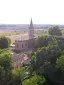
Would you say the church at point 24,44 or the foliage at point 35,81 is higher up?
the foliage at point 35,81

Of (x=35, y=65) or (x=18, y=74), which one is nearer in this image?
(x=18, y=74)

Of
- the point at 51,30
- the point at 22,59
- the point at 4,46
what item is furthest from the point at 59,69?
the point at 51,30

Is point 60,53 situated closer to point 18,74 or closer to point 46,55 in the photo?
point 46,55

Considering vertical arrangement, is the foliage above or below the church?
above

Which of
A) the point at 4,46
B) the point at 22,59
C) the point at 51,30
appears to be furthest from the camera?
the point at 51,30

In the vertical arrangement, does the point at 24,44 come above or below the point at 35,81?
below

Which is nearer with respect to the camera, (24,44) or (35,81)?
(35,81)

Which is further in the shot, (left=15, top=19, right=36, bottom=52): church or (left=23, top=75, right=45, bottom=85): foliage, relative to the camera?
(left=15, top=19, right=36, bottom=52): church

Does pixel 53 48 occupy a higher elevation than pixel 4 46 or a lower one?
higher

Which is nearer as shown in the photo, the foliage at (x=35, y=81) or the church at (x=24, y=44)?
the foliage at (x=35, y=81)

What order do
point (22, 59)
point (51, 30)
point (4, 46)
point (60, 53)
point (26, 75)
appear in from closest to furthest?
point (26, 75), point (60, 53), point (22, 59), point (4, 46), point (51, 30)
